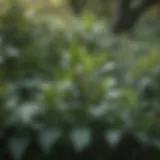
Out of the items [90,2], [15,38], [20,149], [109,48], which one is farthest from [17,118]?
[90,2]

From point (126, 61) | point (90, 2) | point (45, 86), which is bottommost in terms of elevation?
point (90, 2)

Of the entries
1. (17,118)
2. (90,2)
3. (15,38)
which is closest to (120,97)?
(17,118)

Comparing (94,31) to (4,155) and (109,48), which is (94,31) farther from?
(4,155)

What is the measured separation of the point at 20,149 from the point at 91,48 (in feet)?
3.36

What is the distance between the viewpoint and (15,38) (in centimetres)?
236

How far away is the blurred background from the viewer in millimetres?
1944

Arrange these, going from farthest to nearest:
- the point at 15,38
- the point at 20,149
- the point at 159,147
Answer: the point at 15,38, the point at 159,147, the point at 20,149

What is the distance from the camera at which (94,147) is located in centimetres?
202

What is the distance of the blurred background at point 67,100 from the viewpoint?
76.5 inches

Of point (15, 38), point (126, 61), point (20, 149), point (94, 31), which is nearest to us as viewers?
point (20, 149)

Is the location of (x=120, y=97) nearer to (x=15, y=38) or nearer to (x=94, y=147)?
(x=94, y=147)

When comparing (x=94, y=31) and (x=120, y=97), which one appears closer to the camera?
(x=120, y=97)

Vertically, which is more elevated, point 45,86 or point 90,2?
point 45,86

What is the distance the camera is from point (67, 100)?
200 cm
